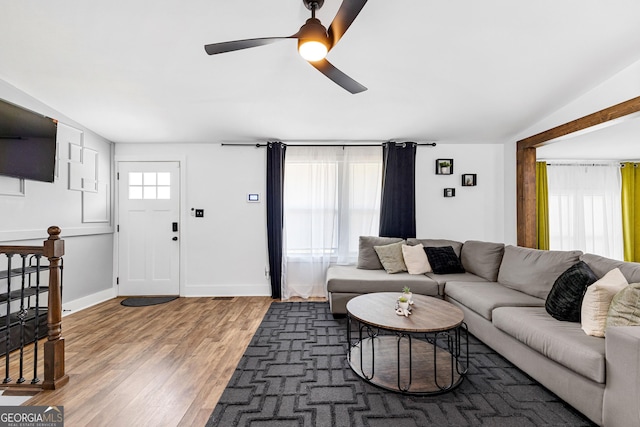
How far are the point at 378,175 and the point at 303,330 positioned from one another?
2404mm

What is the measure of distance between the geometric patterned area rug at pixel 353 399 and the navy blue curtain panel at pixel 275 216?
1.59m

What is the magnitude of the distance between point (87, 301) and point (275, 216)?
2645 millimetres

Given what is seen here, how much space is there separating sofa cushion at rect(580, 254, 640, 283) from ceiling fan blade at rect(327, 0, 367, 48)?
240 cm

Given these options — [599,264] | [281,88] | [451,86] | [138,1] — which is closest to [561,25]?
[451,86]

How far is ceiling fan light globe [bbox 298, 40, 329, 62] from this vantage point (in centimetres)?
158

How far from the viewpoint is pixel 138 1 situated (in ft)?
5.68

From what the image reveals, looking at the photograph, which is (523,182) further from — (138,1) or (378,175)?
(138,1)

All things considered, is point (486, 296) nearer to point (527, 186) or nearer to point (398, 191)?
point (398, 191)

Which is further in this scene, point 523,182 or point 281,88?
point 523,182

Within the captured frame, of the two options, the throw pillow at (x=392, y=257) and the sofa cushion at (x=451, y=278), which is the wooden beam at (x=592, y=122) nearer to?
the sofa cushion at (x=451, y=278)

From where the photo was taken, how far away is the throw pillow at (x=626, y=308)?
5.21 ft

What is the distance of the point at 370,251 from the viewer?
12.2 feet

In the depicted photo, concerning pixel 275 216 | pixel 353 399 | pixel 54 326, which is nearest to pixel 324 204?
pixel 275 216

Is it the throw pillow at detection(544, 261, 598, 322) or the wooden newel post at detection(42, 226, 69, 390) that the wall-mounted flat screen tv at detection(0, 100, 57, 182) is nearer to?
the wooden newel post at detection(42, 226, 69, 390)
